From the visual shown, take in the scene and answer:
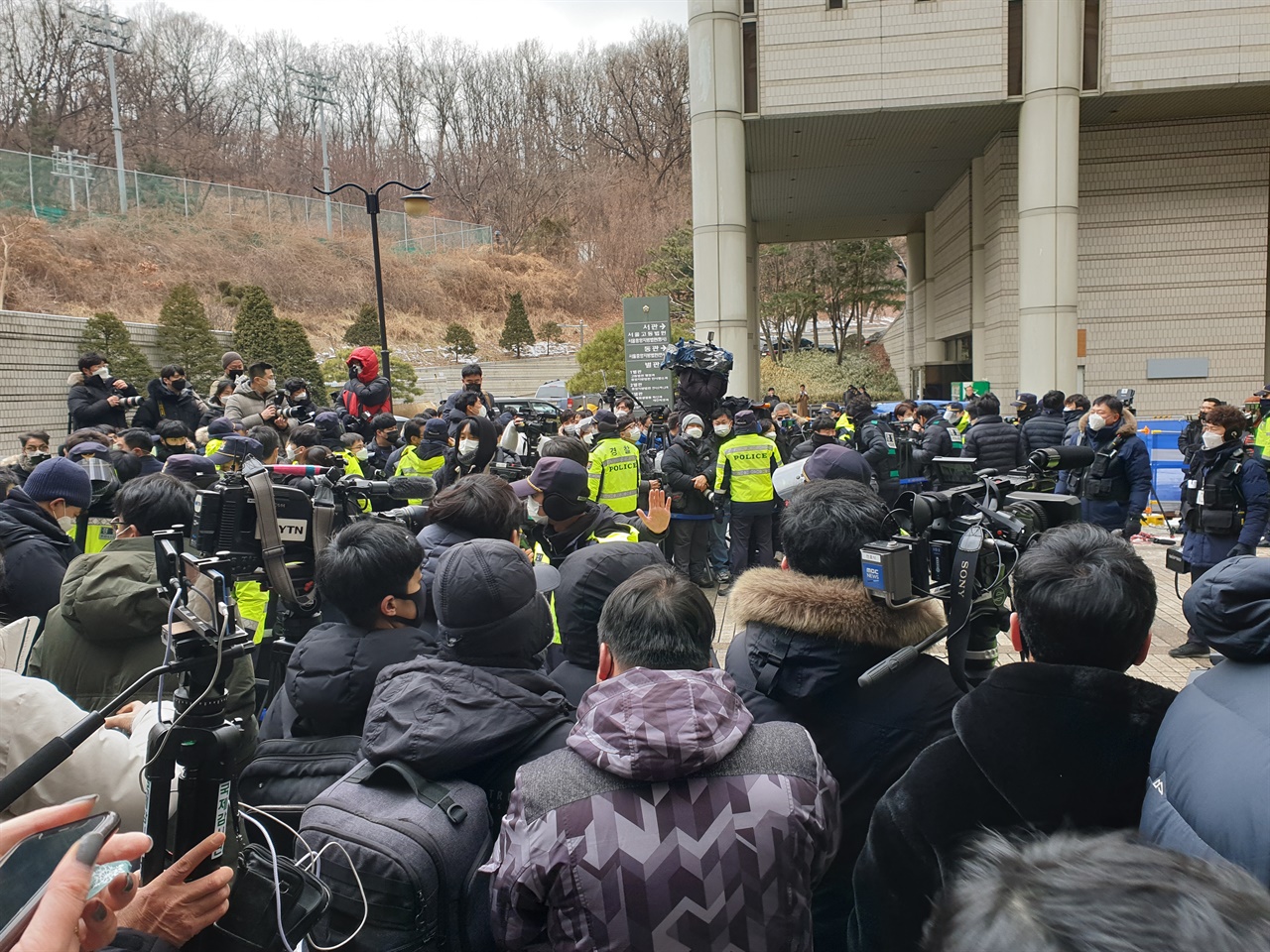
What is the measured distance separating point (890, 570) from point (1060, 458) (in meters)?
2.32

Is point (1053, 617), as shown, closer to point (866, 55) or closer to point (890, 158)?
point (866, 55)

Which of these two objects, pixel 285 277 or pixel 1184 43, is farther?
pixel 285 277

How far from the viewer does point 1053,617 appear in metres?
Result: 2.06

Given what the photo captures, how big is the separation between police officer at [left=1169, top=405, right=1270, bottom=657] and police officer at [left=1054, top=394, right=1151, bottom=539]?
0.80 meters

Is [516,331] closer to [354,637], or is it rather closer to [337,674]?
[354,637]

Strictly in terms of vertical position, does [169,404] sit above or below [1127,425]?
above

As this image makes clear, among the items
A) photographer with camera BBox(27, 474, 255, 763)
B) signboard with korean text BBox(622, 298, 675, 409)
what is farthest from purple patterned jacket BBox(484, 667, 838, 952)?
signboard with korean text BBox(622, 298, 675, 409)

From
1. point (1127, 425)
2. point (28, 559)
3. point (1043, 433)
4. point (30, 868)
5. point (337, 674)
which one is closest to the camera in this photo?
point (30, 868)

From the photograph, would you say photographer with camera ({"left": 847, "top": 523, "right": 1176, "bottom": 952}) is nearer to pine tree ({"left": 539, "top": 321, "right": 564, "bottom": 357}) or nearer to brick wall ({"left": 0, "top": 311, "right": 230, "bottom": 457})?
brick wall ({"left": 0, "top": 311, "right": 230, "bottom": 457})

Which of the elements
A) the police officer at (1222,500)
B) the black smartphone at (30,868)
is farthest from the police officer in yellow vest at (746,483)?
the black smartphone at (30,868)

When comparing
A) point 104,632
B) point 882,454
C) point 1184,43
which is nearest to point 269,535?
point 104,632

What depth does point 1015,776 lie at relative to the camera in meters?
1.88

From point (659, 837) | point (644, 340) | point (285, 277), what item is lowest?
point (659, 837)

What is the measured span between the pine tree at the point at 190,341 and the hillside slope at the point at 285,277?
9.18m
